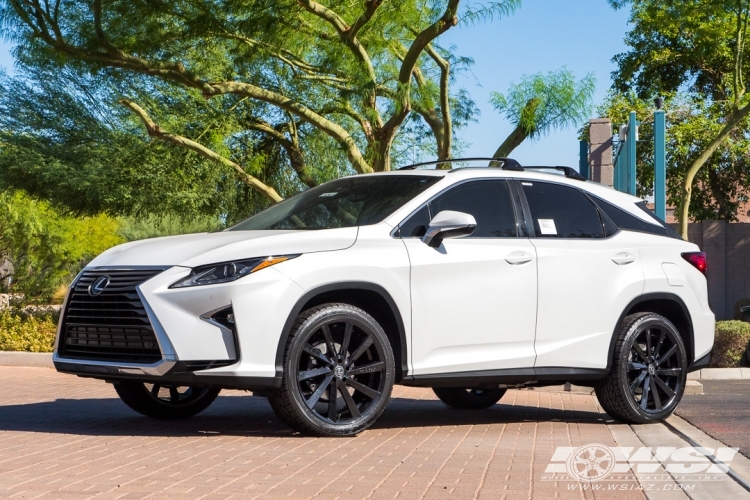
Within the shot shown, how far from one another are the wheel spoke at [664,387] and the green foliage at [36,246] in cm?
2556

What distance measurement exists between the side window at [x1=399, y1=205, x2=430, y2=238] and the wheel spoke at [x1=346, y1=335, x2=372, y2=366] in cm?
81

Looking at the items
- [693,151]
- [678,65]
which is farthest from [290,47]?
[678,65]

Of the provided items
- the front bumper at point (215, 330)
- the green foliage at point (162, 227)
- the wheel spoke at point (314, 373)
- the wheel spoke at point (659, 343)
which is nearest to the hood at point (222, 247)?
the front bumper at point (215, 330)

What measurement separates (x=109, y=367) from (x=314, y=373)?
1.32 m

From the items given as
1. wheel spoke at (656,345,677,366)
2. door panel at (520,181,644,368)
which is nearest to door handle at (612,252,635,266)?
door panel at (520,181,644,368)

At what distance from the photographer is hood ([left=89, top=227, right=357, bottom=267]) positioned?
7227mm

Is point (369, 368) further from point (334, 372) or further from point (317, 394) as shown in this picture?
point (317, 394)

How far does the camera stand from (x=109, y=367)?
7.36 metres

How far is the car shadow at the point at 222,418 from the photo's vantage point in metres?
8.16

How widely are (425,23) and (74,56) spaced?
5444mm

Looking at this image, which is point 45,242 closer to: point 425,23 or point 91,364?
point 425,23

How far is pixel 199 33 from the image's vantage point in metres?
17.0

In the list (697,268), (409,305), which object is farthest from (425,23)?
(409,305)

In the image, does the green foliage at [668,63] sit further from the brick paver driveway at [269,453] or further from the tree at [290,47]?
the brick paver driveway at [269,453]
